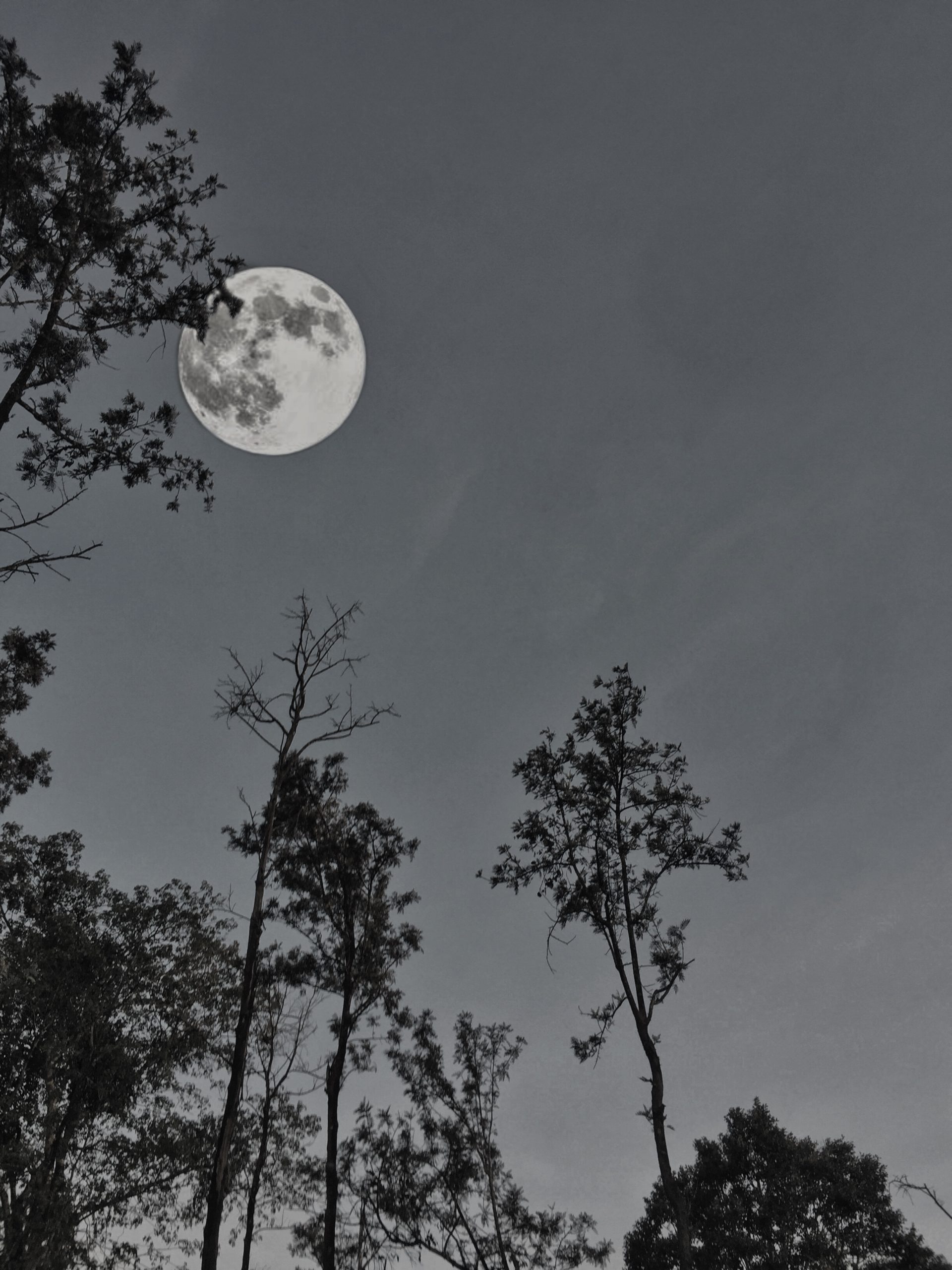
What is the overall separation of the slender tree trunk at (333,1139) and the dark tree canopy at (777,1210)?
62.2 feet

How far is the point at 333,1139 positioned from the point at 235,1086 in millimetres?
9876

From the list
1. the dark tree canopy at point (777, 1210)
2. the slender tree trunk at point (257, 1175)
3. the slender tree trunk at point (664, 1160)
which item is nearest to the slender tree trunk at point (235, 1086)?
the slender tree trunk at point (664, 1160)

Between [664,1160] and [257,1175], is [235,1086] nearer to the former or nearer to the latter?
[664,1160]

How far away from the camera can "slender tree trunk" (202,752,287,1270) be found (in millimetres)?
7473

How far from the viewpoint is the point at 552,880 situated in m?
15.9

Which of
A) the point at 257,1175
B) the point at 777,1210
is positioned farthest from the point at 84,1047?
the point at 777,1210

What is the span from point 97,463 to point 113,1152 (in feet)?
63.4

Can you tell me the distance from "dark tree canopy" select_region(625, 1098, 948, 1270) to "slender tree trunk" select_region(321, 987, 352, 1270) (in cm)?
1895

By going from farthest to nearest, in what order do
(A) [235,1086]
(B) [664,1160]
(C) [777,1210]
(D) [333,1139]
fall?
(C) [777,1210] < (D) [333,1139] < (B) [664,1160] < (A) [235,1086]

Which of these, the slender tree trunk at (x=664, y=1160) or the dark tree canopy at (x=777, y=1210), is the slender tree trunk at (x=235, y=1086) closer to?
the slender tree trunk at (x=664, y=1160)

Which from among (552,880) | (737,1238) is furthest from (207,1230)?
(737,1238)

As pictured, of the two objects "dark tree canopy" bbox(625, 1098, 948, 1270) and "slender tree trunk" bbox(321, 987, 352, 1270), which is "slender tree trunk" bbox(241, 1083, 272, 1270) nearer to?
"slender tree trunk" bbox(321, 987, 352, 1270)

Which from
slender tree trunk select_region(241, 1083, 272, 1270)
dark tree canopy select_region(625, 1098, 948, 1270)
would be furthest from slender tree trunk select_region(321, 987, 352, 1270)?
dark tree canopy select_region(625, 1098, 948, 1270)

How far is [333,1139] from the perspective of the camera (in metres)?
15.7
